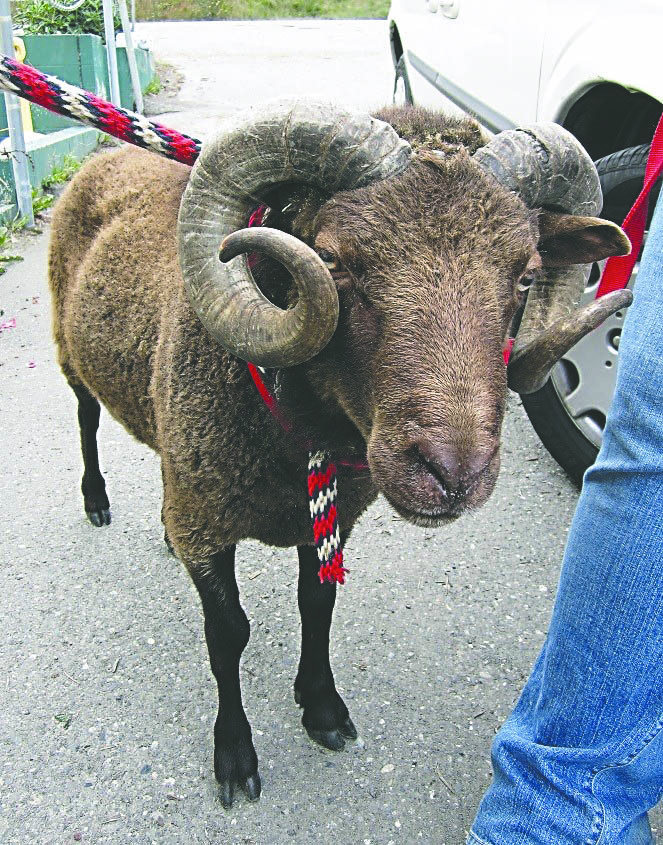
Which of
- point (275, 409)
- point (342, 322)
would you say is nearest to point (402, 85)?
point (275, 409)

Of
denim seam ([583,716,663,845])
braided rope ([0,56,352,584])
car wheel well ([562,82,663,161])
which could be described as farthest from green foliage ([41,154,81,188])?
denim seam ([583,716,663,845])

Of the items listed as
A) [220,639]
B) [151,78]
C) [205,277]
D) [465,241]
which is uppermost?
[465,241]

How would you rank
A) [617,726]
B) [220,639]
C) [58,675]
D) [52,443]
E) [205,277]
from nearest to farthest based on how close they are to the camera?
[617,726]
[205,277]
[220,639]
[58,675]
[52,443]

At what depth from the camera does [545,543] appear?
155 inches

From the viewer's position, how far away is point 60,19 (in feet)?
39.4

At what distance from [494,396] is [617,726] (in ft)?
2.52

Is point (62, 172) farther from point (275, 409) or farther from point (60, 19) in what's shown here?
point (275, 409)

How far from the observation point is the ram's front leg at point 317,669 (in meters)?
2.85

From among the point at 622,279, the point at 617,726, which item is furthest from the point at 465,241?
the point at 617,726

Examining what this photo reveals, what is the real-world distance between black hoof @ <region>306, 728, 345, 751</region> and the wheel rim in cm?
201

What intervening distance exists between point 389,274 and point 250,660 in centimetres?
182

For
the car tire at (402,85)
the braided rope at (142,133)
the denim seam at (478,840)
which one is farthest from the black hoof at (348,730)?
the car tire at (402,85)

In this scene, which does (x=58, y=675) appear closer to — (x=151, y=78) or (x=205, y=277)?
(x=205, y=277)

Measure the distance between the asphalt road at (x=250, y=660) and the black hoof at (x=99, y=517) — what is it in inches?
2.0
